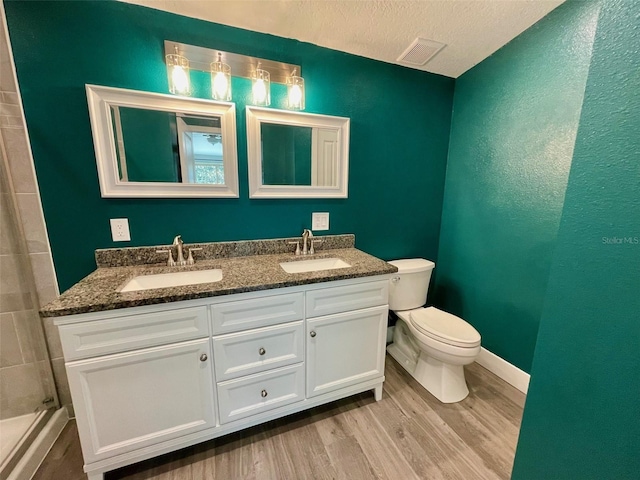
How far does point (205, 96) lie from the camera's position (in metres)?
1.47

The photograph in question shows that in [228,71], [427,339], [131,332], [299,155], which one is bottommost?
[427,339]

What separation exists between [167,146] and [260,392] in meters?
1.41

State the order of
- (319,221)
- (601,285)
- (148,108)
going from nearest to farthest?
(601,285), (148,108), (319,221)

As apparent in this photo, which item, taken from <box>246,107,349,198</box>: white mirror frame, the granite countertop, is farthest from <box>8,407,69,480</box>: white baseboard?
<box>246,107,349,198</box>: white mirror frame

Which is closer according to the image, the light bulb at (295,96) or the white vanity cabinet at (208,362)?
the white vanity cabinet at (208,362)

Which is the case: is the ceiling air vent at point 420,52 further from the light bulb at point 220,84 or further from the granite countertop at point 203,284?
the granite countertop at point 203,284

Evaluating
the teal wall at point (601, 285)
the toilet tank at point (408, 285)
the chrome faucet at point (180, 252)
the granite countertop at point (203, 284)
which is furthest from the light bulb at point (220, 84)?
the toilet tank at point (408, 285)

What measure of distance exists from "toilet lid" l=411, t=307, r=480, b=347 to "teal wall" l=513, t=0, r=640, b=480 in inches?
30.5

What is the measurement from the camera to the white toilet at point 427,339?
156 cm

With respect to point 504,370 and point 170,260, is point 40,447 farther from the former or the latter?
point 504,370

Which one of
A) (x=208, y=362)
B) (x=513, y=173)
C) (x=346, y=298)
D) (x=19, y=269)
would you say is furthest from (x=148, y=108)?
(x=513, y=173)

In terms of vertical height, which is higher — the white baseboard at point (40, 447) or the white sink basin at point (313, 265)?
the white sink basin at point (313, 265)

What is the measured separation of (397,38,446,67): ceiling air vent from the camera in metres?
1.61

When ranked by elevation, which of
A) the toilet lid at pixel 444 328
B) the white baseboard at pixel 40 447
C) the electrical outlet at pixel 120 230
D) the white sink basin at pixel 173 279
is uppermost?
the electrical outlet at pixel 120 230
